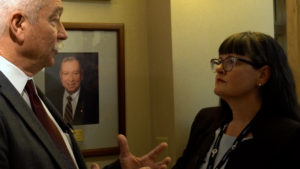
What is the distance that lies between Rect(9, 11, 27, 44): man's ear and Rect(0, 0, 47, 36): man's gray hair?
0.06ft

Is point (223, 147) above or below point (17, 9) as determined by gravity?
below

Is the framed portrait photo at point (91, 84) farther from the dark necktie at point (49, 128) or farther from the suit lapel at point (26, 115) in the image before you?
the suit lapel at point (26, 115)

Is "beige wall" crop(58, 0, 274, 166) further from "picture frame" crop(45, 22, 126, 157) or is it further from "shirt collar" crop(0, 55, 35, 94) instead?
"shirt collar" crop(0, 55, 35, 94)

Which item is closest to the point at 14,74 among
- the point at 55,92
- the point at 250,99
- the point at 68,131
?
the point at 68,131

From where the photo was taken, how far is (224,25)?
77.5 inches

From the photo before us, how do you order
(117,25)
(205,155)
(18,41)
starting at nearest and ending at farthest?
(18,41) → (205,155) → (117,25)

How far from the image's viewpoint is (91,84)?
204cm

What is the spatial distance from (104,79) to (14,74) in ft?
3.28

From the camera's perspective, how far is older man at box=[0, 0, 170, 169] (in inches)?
37.1

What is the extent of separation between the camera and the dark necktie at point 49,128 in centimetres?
111

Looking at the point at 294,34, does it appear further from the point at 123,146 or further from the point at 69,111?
the point at 69,111

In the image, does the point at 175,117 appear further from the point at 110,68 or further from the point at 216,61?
the point at 110,68

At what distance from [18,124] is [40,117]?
0.48 feet

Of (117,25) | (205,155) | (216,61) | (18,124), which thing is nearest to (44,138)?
(18,124)
